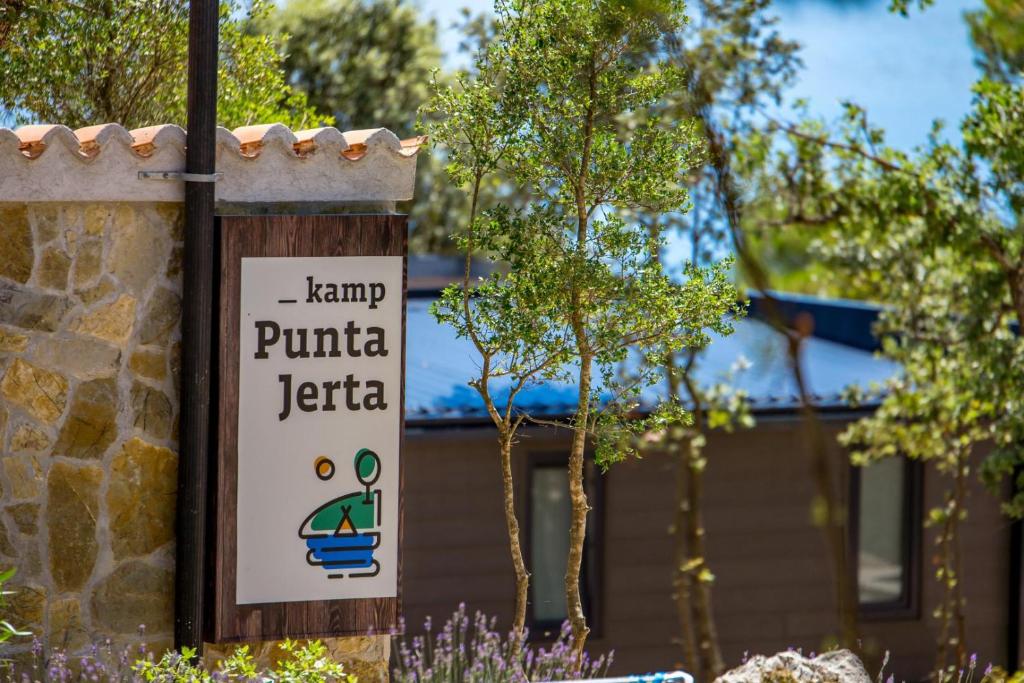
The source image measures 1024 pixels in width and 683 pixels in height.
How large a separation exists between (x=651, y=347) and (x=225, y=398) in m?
1.80

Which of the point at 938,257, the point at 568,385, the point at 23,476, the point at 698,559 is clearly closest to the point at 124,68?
the point at 23,476

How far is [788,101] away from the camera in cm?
848

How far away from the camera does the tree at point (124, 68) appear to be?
654 cm

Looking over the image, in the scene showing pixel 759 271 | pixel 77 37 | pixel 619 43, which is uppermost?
pixel 77 37

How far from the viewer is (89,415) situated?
15.6 ft

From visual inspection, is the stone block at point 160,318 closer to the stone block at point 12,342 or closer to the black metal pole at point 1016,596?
the stone block at point 12,342

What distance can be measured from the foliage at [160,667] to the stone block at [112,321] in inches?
46.4

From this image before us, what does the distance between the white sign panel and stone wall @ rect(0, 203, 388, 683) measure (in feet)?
1.03

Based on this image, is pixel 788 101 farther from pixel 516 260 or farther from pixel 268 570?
pixel 268 570

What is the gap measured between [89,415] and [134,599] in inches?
29.1

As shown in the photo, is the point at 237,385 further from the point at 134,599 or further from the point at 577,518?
the point at 577,518

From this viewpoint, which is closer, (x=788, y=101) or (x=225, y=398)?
(x=225, y=398)

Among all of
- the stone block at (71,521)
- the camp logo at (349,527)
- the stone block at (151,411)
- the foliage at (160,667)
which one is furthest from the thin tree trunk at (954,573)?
the stone block at (71,521)

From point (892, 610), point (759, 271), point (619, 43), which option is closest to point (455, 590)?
point (892, 610)
